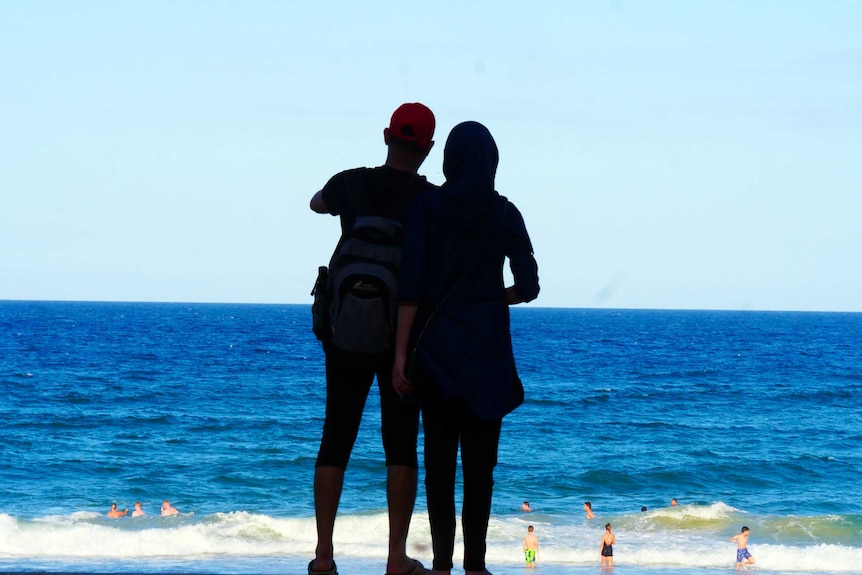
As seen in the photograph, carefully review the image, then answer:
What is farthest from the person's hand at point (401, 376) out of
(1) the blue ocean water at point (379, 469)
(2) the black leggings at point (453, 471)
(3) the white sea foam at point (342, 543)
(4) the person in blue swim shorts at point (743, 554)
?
(4) the person in blue swim shorts at point (743, 554)

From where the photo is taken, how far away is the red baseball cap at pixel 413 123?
3707 mm

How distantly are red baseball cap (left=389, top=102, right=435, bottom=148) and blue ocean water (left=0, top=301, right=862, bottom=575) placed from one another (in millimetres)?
10659

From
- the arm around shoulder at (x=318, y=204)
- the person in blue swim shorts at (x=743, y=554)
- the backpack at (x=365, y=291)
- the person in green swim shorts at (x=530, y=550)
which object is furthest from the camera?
the person in blue swim shorts at (x=743, y=554)

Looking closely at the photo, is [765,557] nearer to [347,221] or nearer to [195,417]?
[347,221]

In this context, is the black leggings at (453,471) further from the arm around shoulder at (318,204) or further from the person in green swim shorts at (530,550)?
the person in green swim shorts at (530,550)

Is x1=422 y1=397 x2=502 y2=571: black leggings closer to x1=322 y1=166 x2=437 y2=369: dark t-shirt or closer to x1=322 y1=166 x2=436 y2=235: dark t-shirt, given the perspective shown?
x1=322 y1=166 x2=437 y2=369: dark t-shirt

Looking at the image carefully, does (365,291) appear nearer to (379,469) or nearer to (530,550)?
(530,550)

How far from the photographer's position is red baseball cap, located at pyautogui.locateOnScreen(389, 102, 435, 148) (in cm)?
371

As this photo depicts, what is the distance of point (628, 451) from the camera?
111ft

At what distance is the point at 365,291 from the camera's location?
11.8 ft

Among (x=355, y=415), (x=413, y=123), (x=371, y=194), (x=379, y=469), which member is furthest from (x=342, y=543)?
(x=413, y=123)

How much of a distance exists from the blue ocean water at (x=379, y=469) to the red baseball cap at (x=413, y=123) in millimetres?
10659

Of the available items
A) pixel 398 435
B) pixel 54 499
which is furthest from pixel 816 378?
pixel 398 435

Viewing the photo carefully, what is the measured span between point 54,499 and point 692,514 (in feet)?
49.9
